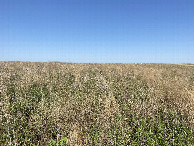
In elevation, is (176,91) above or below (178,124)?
above

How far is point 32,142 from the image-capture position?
372 centimetres

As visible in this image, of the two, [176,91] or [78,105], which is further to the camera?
[176,91]

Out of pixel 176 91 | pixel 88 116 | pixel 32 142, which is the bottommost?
pixel 32 142

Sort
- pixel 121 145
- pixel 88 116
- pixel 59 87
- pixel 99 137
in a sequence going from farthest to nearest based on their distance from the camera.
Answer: pixel 59 87, pixel 88 116, pixel 99 137, pixel 121 145

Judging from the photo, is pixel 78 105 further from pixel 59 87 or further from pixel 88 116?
pixel 59 87

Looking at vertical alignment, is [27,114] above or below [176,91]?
below

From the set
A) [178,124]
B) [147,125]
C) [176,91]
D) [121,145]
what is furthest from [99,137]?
[176,91]

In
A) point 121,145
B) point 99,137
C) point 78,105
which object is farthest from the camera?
point 78,105

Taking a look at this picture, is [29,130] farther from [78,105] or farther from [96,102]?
[96,102]

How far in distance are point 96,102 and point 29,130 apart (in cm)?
278

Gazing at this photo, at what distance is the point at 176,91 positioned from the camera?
7352 millimetres

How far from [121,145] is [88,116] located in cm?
177

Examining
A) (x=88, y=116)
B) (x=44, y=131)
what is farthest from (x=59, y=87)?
(x=44, y=131)

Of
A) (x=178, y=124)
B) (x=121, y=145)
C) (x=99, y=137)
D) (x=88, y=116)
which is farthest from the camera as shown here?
(x=88, y=116)
